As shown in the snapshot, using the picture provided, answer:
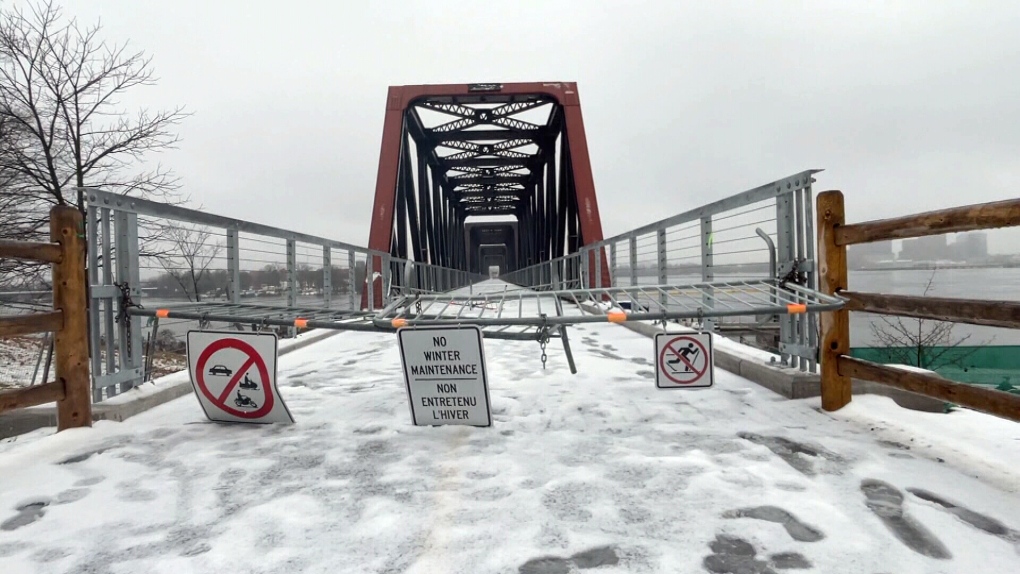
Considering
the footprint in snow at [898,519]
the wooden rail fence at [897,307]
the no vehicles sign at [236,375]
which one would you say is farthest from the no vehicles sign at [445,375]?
the wooden rail fence at [897,307]

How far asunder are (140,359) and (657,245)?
17.1 ft

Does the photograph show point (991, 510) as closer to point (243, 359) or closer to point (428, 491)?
point (428, 491)

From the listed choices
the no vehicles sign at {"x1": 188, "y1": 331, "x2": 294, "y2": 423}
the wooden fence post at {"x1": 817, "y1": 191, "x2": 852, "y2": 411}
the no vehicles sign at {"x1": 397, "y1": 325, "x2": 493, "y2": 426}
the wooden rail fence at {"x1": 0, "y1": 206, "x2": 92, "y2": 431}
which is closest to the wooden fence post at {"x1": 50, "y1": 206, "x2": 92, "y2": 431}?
the wooden rail fence at {"x1": 0, "y1": 206, "x2": 92, "y2": 431}

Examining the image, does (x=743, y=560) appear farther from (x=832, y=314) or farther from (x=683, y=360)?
(x=832, y=314)

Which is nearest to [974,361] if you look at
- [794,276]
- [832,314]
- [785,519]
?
[794,276]

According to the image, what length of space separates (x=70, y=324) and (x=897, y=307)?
4.45 meters

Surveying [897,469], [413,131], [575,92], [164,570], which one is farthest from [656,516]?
[413,131]

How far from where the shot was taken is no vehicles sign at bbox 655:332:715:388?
304cm

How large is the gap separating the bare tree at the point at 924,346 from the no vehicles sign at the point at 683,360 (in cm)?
677

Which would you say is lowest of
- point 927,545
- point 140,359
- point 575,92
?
point 927,545

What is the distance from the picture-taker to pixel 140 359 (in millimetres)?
3588

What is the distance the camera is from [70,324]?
9.42 feet

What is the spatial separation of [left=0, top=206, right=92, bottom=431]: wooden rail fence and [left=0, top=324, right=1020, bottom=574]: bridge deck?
17 centimetres

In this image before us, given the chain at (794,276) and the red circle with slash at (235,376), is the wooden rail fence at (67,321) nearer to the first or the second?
the red circle with slash at (235,376)
